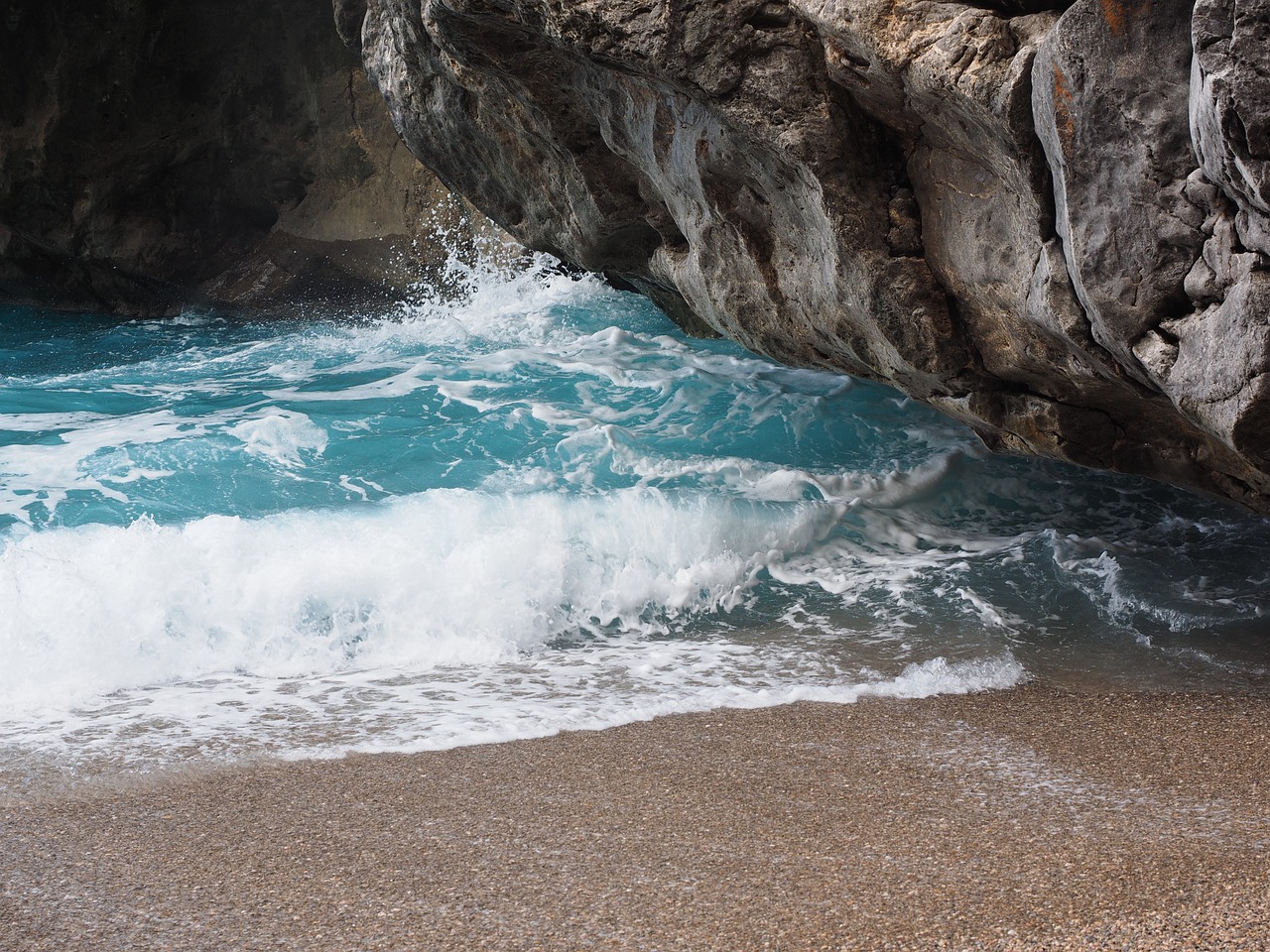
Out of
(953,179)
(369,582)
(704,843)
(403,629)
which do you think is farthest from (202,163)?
(704,843)

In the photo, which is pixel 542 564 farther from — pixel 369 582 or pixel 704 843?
pixel 704 843

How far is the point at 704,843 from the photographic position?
2.65m

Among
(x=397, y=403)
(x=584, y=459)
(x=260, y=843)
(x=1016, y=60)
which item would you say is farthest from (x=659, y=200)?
(x=260, y=843)

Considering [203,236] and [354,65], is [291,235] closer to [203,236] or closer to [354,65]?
[203,236]

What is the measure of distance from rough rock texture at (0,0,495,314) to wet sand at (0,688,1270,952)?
1020cm

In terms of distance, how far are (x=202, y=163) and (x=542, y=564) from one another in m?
9.94

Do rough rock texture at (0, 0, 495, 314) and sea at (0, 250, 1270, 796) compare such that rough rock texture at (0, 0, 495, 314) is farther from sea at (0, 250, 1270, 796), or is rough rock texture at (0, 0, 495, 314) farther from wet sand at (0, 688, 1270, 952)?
wet sand at (0, 688, 1270, 952)

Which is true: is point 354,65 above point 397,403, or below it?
above

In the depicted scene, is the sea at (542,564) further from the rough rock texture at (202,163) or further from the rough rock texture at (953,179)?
the rough rock texture at (202,163)

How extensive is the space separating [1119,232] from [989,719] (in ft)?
5.45

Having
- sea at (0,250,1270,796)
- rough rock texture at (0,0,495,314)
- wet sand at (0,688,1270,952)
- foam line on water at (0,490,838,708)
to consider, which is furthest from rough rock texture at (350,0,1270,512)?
rough rock texture at (0,0,495,314)

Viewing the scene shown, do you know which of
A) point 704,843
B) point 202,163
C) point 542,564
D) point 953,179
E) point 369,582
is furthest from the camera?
point 202,163

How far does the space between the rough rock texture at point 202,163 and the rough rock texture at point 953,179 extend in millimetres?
6252

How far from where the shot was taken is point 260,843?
2.71 m
